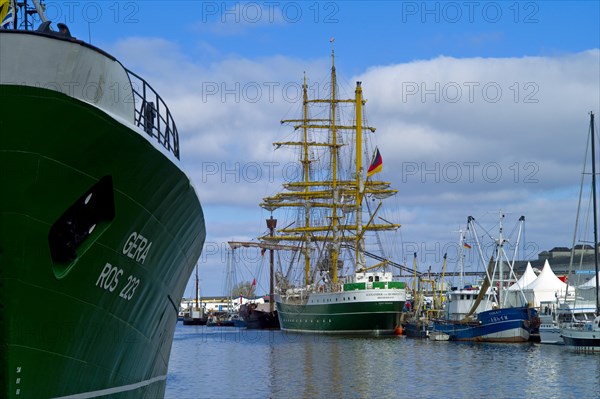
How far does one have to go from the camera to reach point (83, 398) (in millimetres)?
12820

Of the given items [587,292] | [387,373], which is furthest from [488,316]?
[387,373]

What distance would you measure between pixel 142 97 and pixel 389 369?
25.3m

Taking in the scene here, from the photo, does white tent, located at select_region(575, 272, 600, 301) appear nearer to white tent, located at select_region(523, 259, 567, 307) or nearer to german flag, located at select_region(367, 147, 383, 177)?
white tent, located at select_region(523, 259, 567, 307)

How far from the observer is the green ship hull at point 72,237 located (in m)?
11.1

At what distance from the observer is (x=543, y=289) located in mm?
66062

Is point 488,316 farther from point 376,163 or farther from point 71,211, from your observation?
point 71,211

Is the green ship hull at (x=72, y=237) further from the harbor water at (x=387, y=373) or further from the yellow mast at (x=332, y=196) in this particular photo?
the yellow mast at (x=332, y=196)

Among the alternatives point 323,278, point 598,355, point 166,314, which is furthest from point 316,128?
point 166,314

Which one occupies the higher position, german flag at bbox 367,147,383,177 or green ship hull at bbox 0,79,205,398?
german flag at bbox 367,147,383,177

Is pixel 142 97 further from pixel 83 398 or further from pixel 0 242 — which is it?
pixel 83 398

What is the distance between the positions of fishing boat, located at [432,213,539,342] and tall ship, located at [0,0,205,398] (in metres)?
46.4

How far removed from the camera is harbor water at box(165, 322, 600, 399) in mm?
28172

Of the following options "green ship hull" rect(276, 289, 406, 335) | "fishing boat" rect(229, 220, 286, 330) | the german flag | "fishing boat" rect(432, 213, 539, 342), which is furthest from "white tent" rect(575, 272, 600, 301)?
"fishing boat" rect(229, 220, 286, 330)

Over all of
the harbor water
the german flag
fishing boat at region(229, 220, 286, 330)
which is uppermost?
the german flag
